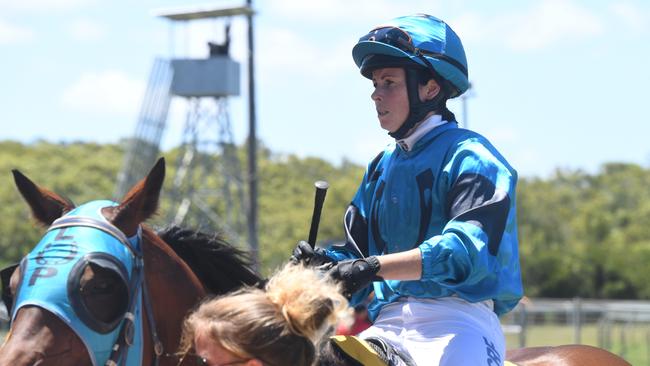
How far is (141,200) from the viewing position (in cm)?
430

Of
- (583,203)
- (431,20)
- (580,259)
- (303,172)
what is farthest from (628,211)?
(431,20)

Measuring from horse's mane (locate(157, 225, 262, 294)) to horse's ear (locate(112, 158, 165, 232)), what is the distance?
0.34m

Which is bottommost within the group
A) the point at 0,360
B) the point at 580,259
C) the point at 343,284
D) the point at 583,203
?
the point at 583,203

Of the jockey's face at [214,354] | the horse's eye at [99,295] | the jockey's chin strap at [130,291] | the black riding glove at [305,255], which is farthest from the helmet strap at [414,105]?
the jockey's face at [214,354]

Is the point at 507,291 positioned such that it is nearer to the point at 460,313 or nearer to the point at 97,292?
the point at 460,313

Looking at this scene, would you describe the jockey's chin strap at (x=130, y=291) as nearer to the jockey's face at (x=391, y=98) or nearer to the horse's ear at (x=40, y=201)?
the horse's ear at (x=40, y=201)

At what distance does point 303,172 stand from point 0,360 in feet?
239

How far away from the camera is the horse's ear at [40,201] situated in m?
4.38

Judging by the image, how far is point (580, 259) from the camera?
156 feet

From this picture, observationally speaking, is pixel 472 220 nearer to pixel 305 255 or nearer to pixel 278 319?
pixel 305 255

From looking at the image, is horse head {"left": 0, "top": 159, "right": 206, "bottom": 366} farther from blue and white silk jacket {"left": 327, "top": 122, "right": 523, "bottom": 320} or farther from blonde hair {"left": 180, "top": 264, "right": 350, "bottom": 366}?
blonde hair {"left": 180, "top": 264, "right": 350, "bottom": 366}

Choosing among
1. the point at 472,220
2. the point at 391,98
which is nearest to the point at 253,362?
the point at 472,220

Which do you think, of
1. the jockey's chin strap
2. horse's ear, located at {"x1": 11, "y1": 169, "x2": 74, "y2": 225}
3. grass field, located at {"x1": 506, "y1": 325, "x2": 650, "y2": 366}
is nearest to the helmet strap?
the jockey's chin strap

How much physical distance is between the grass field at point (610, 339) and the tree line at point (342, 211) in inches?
270
